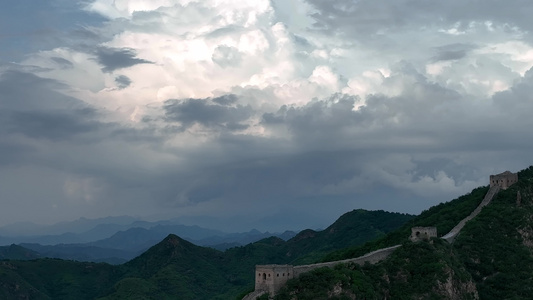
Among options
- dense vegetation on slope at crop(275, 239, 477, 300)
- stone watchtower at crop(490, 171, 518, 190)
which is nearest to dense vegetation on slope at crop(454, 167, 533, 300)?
stone watchtower at crop(490, 171, 518, 190)

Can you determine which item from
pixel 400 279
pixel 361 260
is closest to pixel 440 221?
pixel 400 279

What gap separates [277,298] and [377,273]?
15.0 m

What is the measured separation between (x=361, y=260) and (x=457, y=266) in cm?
1336

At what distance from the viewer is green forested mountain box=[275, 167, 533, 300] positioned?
6694 cm

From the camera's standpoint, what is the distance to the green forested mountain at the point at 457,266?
220 ft

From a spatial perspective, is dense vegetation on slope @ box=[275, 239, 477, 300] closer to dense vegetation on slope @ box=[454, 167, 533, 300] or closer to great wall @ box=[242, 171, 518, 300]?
great wall @ box=[242, 171, 518, 300]

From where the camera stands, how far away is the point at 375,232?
610 ft

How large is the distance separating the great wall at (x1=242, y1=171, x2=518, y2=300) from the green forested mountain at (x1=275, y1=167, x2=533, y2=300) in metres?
0.99

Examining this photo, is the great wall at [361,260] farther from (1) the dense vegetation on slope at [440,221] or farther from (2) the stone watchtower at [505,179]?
(1) the dense vegetation on slope at [440,221]

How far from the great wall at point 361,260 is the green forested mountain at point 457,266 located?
99 cm

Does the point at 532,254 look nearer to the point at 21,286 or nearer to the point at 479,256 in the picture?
the point at 479,256

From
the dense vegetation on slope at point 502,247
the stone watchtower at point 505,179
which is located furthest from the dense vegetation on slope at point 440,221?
the dense vegetation on slope at point 502,247

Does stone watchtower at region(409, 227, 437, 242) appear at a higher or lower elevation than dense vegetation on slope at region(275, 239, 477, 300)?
higher

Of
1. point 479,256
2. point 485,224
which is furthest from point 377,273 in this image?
point 485,224
